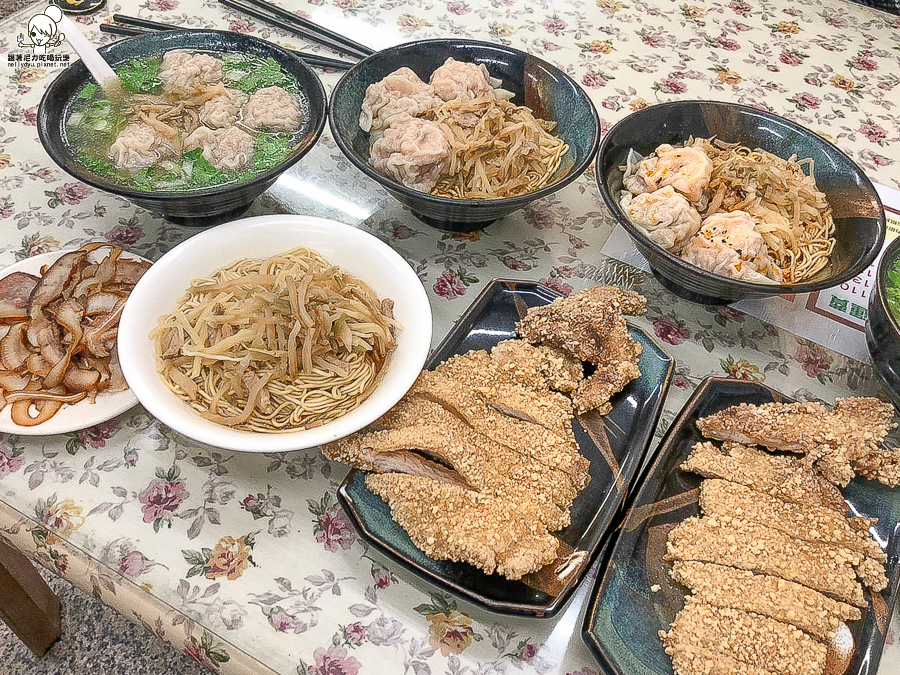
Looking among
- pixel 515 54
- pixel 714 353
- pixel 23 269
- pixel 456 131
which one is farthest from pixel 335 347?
pixel 515 54

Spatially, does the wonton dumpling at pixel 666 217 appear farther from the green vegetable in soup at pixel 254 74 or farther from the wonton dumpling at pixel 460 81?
the green vegetable in soup at pixel 254 74

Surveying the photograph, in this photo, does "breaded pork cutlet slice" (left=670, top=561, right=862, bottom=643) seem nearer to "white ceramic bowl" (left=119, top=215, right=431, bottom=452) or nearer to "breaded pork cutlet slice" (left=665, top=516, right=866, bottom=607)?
"breaded pork cutlet slice" (left=665, top=516, right=866, bottom=607)

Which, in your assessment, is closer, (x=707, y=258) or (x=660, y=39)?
(x=707, y=258)

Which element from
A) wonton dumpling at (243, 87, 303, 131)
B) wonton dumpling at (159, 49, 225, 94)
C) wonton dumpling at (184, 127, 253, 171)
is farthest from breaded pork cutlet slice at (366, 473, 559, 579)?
wonton dumpling at (159, 49, 225, 94)

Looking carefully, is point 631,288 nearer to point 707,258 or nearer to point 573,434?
point 707,258

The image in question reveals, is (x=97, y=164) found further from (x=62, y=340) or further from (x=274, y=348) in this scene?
(x=274, y=348)
